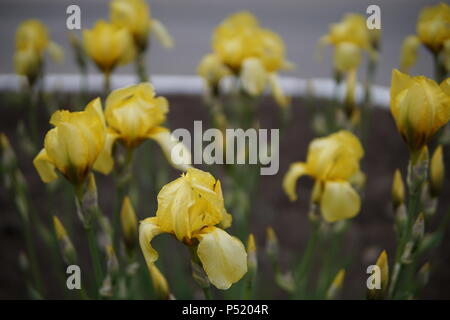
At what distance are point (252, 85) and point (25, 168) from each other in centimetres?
137

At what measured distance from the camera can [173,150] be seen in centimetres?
95

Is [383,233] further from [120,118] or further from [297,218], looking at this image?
[120,118]

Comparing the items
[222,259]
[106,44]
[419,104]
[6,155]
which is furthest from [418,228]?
[6,155]

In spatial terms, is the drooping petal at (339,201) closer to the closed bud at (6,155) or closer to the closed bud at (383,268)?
the closed bud at (383,268)

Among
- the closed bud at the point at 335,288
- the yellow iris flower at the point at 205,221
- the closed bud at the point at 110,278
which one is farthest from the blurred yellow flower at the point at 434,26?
the closed bud at the point at 110,278

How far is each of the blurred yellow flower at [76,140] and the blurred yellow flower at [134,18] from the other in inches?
22.4

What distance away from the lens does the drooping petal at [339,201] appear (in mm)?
977

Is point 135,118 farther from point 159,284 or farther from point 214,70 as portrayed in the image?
point 214,70

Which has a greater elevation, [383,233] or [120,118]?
[120,118]

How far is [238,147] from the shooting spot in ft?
4.34

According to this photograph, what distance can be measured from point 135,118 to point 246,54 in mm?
506

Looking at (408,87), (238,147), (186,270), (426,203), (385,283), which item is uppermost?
(408,87)

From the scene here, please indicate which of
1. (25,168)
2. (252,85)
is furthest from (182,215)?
(25,168)

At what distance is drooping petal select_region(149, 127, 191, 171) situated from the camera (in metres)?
0.92
